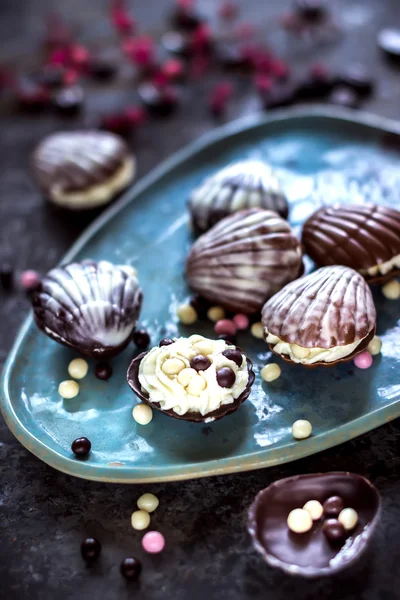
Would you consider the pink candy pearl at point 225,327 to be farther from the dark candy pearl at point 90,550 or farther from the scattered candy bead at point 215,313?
the dark candy pearl at point 90,550

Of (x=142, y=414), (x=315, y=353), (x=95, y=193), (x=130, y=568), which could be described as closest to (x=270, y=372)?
(x=315, y=353)

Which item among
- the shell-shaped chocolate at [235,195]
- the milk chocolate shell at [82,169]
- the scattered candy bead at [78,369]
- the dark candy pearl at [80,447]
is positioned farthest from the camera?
the milk chocolate shell at [82,169]

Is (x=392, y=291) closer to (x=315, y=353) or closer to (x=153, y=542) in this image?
(x=315, y=353)

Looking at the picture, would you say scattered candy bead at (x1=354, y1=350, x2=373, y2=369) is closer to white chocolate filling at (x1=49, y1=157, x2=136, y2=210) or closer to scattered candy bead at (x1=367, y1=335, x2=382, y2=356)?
scattered candy bead at (x1=367, y1=335, x2=382, y2=356)

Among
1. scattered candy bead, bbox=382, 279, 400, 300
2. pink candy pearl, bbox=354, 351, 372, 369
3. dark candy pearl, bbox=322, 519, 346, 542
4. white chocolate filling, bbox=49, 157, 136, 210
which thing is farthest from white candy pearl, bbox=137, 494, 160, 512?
white chocolate filling, bbox=49, 157, 136, 210

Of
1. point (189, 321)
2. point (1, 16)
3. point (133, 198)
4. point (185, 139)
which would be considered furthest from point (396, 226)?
point (1, 16)

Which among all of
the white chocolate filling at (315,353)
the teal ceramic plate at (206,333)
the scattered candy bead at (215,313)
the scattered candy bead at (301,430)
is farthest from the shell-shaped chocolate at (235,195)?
the scattered candy bead at (301,430)
